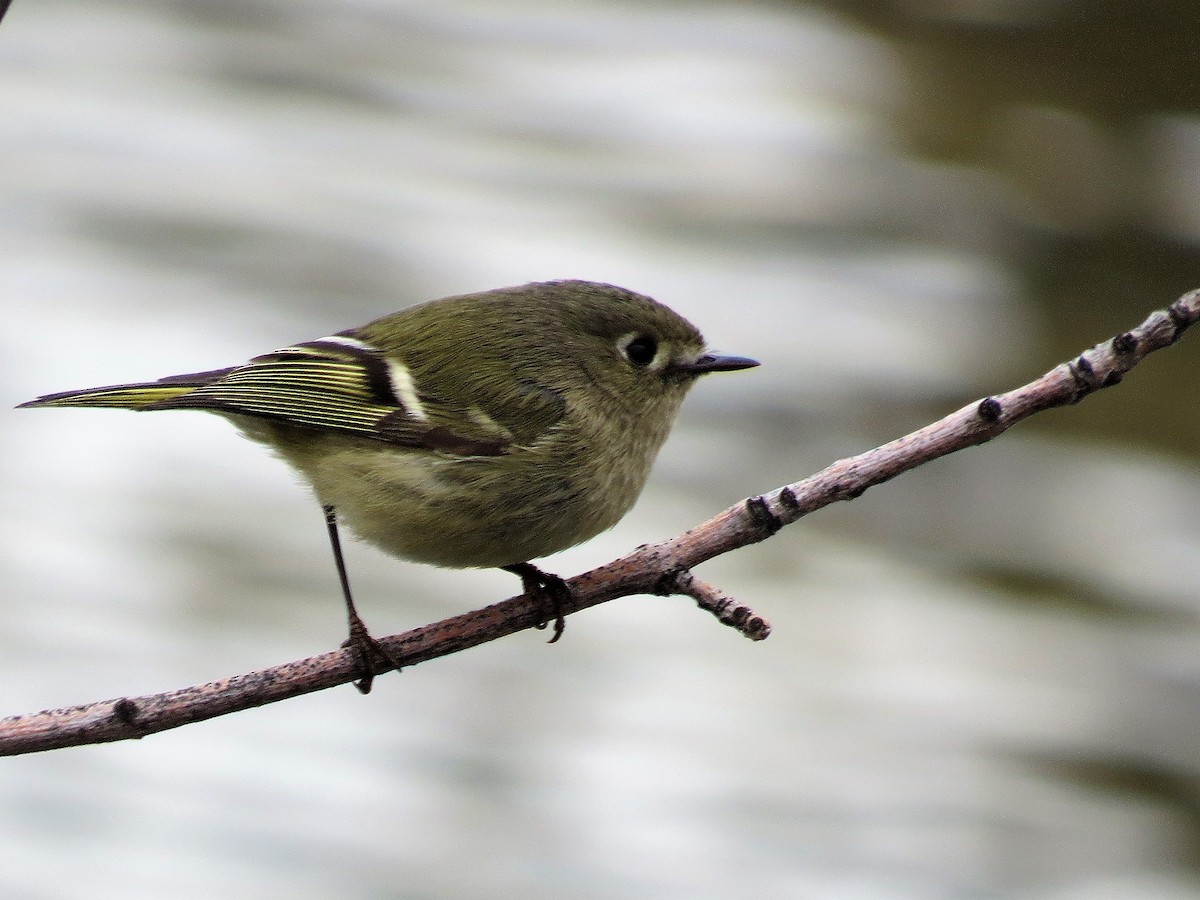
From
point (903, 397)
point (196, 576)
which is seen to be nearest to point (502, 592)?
point (196, 576)

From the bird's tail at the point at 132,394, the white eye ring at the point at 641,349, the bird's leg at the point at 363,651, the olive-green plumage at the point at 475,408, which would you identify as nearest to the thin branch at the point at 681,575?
the bird's leg at the point at 363,651

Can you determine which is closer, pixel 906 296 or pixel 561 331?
pixel 561 331

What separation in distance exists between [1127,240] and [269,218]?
2.67m

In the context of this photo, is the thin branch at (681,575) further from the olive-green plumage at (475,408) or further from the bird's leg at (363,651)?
the olive-green plumage at (475,408)

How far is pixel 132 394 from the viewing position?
7.21 ft

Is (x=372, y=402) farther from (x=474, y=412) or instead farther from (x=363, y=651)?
(x=363, y=651)

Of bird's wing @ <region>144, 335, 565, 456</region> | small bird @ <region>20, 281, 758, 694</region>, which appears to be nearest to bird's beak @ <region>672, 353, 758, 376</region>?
small bird @ <region>20, 281, 758, 694</region>

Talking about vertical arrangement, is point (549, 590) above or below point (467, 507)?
below

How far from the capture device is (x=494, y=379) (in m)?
2.38

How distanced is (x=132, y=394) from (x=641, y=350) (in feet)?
2.87

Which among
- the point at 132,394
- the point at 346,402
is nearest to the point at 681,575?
the point at 346,402

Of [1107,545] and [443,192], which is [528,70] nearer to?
[443,192]

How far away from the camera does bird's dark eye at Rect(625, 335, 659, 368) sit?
2514 mm

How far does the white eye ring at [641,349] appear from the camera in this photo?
2.51 metres
